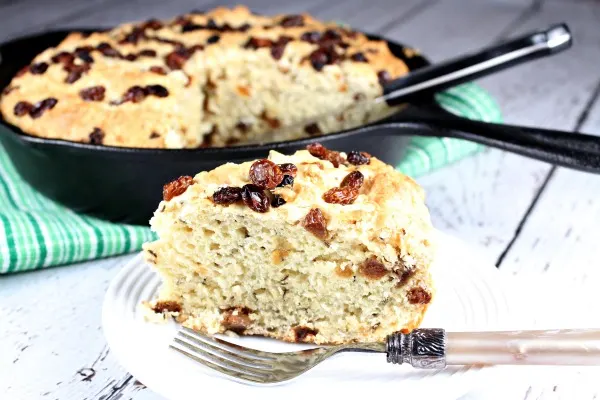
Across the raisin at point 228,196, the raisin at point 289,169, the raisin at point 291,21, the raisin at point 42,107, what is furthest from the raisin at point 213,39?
the raisin at point 228,196

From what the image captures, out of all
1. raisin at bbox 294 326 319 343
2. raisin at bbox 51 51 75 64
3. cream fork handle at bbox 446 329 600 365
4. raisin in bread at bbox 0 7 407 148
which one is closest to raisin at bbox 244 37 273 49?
raisin in bread at bbox 0 7 407 148

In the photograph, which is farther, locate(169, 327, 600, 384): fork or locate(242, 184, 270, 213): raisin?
locate(242, 184, 270, 213): raisin

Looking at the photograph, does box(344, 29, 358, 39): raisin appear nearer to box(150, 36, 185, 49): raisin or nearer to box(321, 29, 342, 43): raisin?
box(321, 29, 342, 43): raisin

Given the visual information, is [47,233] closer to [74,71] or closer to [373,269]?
[74,71]

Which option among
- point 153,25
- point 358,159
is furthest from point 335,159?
point 153,25

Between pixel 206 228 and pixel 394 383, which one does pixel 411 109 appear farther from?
pixel 394 383

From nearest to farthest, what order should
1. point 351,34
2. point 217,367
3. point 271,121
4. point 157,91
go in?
point 217,367 < point 157,91 < point 271,121 < point 351,34
